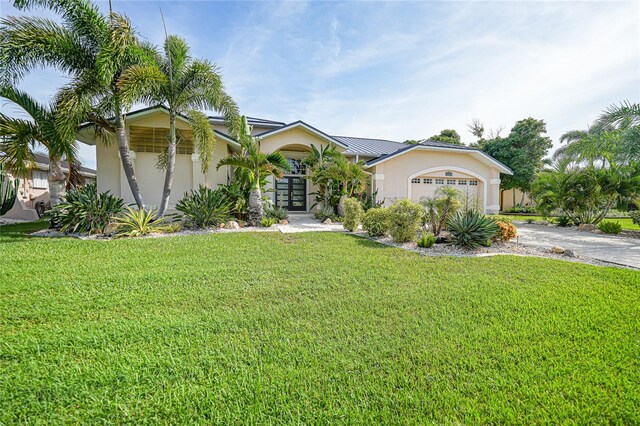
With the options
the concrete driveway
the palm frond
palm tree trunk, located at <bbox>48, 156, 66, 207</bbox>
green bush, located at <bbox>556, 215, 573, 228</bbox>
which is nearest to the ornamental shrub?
the concrete driveway

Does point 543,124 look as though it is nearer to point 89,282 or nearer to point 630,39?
point 630,39

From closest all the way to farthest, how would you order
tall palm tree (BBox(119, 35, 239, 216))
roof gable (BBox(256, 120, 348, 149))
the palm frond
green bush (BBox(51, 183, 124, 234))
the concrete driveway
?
1. the concrete driveway
2. the palm frond
3. green bush (BBox(51, 183, 124, 234))
4. tall palm tree (BBox(119, 35, 239, 216))
5. roof gable (BBox(256, 120, 348, 149))

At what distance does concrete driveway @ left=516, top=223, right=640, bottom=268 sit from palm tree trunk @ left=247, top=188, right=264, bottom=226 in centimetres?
1079

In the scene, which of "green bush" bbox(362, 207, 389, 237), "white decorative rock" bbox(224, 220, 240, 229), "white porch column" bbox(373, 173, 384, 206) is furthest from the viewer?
"white porch column" bbox(373, 173, 384, 206)

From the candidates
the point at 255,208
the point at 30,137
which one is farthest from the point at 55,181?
the point at 255,208

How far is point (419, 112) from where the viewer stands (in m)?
17.0

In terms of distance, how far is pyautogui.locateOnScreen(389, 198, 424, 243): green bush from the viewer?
28.9 ft

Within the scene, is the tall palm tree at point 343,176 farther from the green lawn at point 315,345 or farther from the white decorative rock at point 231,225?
the green lawn at point 315,345

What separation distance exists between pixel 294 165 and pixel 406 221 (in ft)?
35.4

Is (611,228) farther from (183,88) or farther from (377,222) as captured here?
(183,88)

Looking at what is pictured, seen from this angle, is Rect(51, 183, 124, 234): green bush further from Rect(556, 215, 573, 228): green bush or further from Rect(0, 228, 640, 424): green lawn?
Rect(556, 215, 573, 228): green bush

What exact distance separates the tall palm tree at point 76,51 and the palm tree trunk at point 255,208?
5.61 meters

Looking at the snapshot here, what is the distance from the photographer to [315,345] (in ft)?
9.95

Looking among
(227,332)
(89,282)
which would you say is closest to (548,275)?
(227,332)
